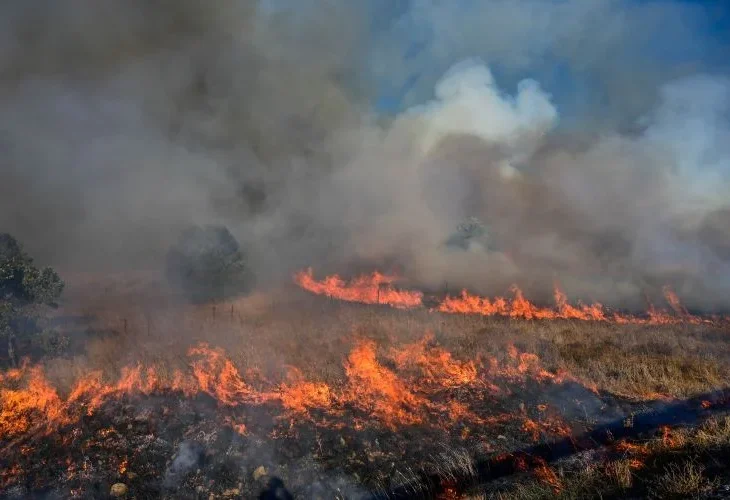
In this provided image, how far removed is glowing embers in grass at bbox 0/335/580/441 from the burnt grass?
0.15 metres

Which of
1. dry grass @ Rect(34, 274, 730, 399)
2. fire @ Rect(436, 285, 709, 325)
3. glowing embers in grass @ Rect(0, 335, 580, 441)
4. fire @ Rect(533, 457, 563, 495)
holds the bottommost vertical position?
fire @ Rect(533, 457, 563, 495)

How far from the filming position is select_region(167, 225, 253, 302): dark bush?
24172 millimetres

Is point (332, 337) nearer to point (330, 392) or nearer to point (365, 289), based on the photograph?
point (330, 392)

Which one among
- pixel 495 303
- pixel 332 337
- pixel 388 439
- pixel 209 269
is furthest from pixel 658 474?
pixel 209 269

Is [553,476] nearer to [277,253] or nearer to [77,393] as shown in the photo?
[77,393]

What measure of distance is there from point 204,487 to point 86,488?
8.02 feet

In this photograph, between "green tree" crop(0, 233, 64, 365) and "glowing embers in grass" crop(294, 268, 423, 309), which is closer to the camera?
"green tree" crop(0, 233, 64, 365)

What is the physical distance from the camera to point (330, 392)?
1344 cm

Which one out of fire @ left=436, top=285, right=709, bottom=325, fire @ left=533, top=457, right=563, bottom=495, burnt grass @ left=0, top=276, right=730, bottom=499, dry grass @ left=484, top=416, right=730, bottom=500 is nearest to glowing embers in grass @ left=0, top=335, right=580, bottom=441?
burnt grass @ left=0, top=276, right=730, bottom=499

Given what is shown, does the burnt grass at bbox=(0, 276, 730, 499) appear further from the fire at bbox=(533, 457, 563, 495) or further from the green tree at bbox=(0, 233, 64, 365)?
the green tree at bbox=(0, 233, 64, 365)

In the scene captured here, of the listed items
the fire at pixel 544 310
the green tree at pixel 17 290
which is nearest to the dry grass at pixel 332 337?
the fire at pixel 544 310

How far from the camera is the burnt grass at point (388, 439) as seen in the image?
9.06 meters

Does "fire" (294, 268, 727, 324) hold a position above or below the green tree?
above

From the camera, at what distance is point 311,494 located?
32.1 feet
